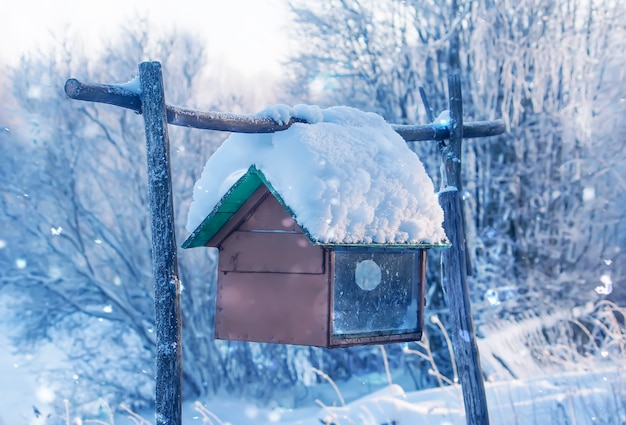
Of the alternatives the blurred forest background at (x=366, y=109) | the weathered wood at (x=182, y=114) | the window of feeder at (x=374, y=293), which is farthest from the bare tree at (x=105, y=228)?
the weathered wood at (x=182, y=114)

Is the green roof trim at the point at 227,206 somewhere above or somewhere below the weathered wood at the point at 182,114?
below

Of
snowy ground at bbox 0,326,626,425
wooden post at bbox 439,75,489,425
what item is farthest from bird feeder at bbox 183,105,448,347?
snowy ground at bbox 0,326,626,425

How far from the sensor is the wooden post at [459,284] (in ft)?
9.27

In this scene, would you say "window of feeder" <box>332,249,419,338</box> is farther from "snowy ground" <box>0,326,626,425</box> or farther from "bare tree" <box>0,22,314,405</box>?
"bare tree" <box>0,22,314,405</box>

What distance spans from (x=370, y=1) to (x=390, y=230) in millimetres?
7880

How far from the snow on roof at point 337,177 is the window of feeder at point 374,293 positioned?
14 centimetres

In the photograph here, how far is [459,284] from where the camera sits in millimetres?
2850

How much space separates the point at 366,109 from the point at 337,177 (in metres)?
7.75

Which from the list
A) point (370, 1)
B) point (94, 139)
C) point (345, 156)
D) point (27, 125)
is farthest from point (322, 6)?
point (345, 156)

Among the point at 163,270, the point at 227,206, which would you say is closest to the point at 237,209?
the point at 227,206

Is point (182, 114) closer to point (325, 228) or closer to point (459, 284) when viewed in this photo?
point (325, 228)

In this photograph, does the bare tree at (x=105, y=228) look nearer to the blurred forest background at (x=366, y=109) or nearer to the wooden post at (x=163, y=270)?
the blurred forest background at (x=366, y=109)

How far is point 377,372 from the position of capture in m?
10.6

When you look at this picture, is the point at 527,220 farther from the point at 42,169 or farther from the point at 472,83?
the point at 42,169
